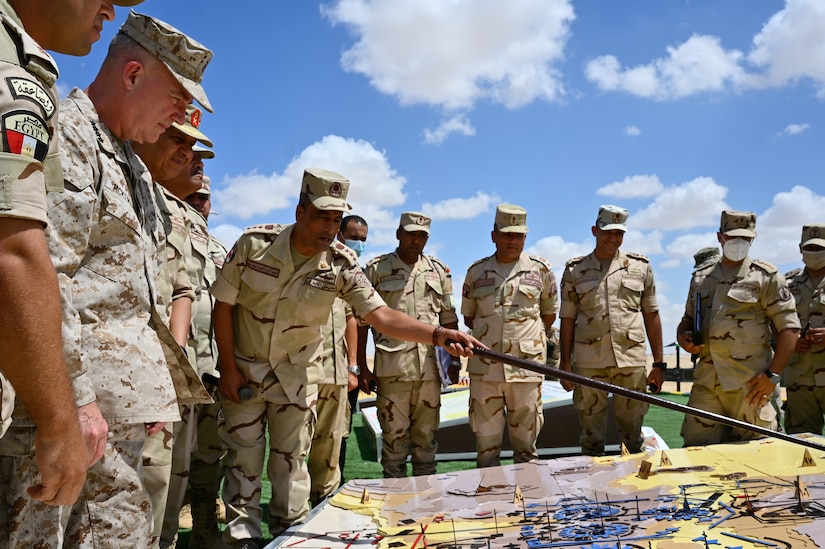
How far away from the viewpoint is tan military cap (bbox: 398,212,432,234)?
5531 mm

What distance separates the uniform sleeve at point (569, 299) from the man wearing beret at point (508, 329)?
356 mm

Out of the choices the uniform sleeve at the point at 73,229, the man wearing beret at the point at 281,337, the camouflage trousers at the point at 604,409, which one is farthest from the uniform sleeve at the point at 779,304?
the uniform sleeve at the point at 73,229

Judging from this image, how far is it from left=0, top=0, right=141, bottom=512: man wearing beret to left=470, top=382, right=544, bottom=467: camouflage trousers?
155 inches

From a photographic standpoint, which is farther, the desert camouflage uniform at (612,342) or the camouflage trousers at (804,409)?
the camouflage trousers at (804,409)

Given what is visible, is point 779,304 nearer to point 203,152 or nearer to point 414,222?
point 414,222

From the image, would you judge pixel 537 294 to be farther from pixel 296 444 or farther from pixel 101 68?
pixel 101 68

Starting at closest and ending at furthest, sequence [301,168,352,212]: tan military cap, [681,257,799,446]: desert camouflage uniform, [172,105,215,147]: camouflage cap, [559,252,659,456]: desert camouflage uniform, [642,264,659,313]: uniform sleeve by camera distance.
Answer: [172,105,215,147]: camouflage cap
[301,168,352,212]: tan military cap
[681,257,799,446]: desert camouflage uniform
[559,252,659,456]: desert camouflage uniform
[642,264,659,313]: uniform sleeve

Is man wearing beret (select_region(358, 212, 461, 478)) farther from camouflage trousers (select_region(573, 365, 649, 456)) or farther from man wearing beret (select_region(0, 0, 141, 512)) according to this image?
man wearing beret (select_region(0, 0, 141, 512))

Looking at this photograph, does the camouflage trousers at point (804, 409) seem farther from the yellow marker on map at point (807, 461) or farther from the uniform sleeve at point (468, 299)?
the uniform sleeve at point (468, 299)

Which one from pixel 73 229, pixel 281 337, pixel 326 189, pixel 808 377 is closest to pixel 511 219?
pixel 326 189

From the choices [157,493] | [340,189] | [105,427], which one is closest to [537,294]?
[340,189]

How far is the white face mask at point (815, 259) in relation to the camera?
6.08 m

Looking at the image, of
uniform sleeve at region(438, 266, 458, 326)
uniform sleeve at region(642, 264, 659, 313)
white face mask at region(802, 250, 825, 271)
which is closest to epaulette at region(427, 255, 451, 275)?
uniform sleeve at region(438, 266, 458, 326)

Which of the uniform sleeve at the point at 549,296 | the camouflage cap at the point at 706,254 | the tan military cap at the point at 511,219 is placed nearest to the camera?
the tan military cap at the point at 511,219
